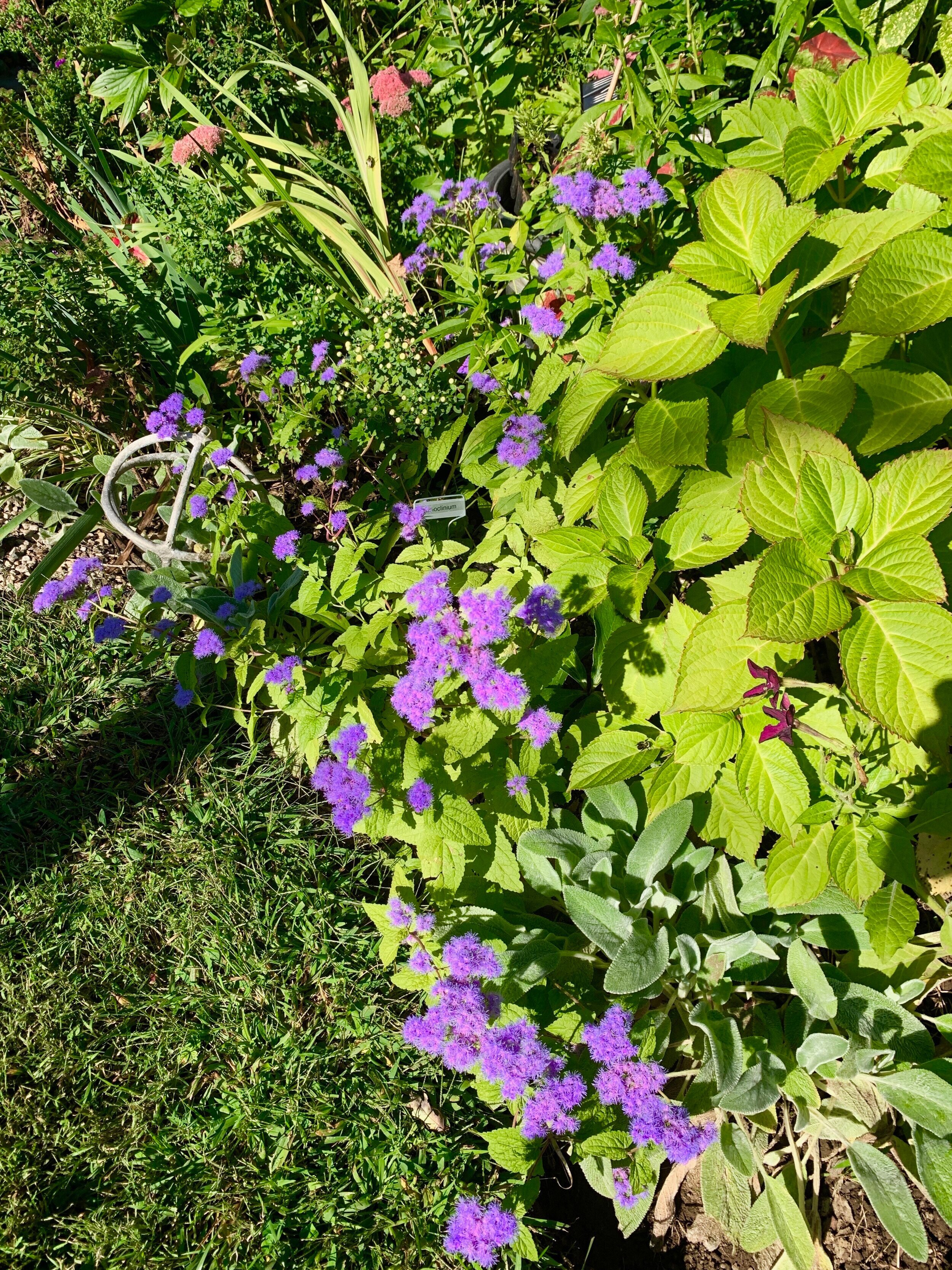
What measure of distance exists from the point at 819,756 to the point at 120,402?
111 inches

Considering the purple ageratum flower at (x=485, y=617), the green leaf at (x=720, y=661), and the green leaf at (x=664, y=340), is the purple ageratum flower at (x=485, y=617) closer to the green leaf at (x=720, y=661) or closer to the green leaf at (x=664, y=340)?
the green leaf at (x=720, y=661)

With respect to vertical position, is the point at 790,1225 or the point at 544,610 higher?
the point at 544,610

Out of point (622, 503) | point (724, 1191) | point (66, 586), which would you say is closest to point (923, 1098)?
point (724, 1191)

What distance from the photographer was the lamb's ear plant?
1062 mm

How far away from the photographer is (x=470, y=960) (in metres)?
1.29

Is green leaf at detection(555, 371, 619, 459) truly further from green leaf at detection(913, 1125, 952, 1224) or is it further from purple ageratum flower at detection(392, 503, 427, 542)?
green leaf at detection(913, 1125, 952, 1224)

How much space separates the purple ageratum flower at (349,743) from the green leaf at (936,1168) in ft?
3.83

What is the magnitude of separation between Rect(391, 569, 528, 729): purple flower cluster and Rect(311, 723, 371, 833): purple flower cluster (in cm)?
15

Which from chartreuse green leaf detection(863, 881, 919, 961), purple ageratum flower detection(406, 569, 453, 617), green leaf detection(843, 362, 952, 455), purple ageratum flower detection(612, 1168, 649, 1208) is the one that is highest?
purple ageratum flower detection(406, 569, 453, 617)

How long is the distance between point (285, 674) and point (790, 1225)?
51.9 inches

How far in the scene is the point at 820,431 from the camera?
3.33 ft

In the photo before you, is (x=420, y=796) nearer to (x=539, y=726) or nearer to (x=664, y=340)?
(x=539, y=726)

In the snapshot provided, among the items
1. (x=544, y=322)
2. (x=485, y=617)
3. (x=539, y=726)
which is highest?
(x=544, y=322)

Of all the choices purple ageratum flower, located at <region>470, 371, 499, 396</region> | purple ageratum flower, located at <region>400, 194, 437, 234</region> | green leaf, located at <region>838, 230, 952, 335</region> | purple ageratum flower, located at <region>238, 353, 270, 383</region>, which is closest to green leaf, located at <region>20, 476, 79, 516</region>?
purple ageratum flower, located at <region>238, 353, 270, 383</region>
